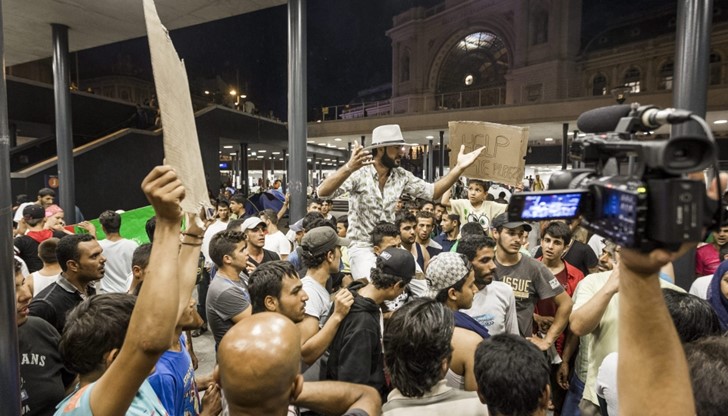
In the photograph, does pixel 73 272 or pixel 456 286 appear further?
pixel 73 272

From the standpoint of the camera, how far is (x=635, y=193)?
890 millimetres

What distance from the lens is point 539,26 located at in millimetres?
35000

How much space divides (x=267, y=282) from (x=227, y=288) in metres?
0.81

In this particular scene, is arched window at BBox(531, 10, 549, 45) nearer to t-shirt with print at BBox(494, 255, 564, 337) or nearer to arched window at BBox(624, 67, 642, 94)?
arched window at BBox(624, 67, 642, 94)

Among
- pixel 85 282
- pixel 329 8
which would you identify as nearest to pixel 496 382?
pixel 85 282

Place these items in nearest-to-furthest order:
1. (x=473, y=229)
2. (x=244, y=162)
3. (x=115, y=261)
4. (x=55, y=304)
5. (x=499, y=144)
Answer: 1. (x=55, y=304)
2. (x=473, y=229)
3. (x=115, y=261)
4. (x=499, y=144)
5. (x=244, y=162)

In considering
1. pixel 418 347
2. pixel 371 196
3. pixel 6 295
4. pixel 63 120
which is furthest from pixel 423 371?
pixel 63 120

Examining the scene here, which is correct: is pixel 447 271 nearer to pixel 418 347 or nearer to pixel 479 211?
pixel 418 347

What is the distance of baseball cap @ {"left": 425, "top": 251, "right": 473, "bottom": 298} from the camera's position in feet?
9.41

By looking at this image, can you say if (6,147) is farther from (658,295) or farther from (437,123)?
(437,123)

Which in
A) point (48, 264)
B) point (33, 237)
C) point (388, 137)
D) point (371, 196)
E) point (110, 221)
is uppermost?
point (388, 137)

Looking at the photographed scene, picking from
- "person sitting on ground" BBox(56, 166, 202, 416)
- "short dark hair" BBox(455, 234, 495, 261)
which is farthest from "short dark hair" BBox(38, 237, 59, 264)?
"short dark hair" BBox(455, 234, 495, 261)

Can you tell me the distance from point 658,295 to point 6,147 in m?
2.46

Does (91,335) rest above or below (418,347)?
above
